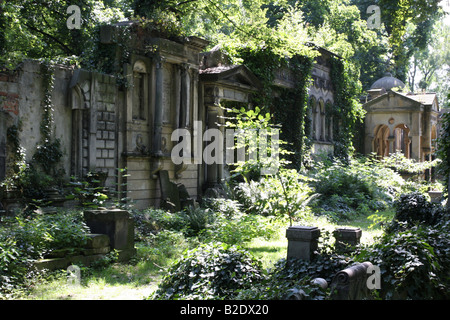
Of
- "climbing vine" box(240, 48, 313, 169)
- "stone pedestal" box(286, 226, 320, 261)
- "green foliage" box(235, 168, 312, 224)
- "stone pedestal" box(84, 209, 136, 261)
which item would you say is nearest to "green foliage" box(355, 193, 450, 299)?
"stone pedestal" box(286, 226, 320, 261)

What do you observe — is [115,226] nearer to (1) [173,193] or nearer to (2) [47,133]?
(2) [47,133]

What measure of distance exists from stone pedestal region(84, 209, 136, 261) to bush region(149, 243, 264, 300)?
2747 millimetres

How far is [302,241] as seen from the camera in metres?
7.99

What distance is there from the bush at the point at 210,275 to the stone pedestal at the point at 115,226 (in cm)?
275

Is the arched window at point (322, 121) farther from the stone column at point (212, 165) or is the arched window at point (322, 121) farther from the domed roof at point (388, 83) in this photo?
→ the domed roof at point (388, 83)

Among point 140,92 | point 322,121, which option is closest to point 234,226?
point 140,92

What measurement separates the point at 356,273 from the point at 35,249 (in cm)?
525

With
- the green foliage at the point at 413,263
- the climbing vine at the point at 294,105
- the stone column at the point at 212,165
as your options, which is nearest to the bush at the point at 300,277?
the green foliage at the point at 413,263

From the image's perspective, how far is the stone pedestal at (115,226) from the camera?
32.7 ft

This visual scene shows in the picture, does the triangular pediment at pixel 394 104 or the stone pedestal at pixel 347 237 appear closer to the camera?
the stone pedestal at pixel 347 237

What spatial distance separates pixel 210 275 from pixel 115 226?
3436mm

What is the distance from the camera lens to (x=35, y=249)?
28.2ft

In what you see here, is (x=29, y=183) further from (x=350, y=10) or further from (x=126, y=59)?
(x=350, y=10)

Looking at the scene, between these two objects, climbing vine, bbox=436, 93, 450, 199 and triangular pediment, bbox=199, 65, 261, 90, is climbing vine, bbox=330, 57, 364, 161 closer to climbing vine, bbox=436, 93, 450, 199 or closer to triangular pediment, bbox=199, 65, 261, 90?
triangular pediment, bbox=199, 65, 261, 90
